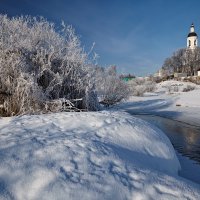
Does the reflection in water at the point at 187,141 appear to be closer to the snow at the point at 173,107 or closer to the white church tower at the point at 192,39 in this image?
the snow at the point at 173,107

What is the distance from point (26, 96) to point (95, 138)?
2.85m

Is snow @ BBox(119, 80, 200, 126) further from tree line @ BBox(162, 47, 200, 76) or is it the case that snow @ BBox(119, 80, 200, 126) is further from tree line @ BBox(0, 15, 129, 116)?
tree line @ BBox(162, 47, 200, 76)

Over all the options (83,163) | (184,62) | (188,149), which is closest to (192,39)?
(184,62)

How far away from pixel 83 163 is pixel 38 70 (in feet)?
15.2

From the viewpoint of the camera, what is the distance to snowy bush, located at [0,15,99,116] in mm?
6465

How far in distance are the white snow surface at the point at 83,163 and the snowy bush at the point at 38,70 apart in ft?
5.65

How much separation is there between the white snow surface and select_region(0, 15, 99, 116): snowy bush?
1.72 metres

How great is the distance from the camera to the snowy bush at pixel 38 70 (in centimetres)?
646

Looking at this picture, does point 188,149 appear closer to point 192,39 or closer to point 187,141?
point 187,141

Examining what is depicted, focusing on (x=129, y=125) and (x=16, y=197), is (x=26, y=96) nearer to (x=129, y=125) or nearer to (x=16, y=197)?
(x=129, y=125)

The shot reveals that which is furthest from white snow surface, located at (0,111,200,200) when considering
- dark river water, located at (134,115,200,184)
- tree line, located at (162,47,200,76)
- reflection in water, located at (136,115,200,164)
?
tree line, located at (162,47,200,76)

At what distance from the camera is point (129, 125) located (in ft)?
16.3

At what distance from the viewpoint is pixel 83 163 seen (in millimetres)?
3211

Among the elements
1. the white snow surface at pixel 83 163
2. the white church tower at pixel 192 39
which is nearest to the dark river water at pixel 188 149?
the white snow surface at pixel 83 163
